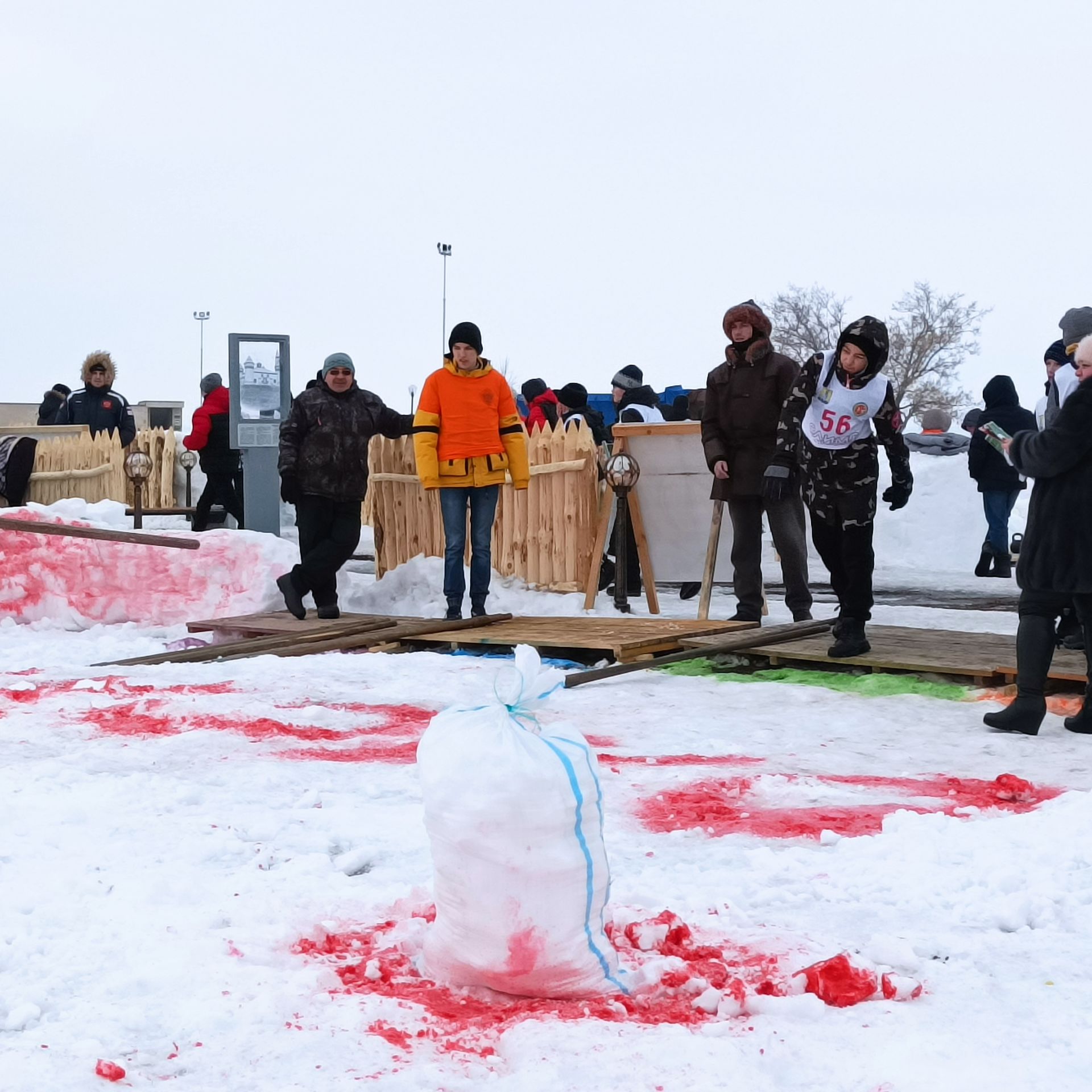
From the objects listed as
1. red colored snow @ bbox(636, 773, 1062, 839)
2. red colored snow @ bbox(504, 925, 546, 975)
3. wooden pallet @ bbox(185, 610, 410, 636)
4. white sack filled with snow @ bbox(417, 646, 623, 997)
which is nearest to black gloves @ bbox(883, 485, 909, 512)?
red colored snow @ bbox(636, 773, 1062, 839)

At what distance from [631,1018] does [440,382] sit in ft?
22.8

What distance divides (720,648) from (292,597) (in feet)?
11.0

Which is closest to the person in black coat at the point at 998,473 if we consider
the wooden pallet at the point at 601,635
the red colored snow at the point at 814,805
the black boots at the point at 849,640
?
the wooden pallet at the point at 601,635

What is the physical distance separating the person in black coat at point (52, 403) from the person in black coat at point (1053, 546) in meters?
16.7

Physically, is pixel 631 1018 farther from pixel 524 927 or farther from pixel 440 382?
pixel 440 382

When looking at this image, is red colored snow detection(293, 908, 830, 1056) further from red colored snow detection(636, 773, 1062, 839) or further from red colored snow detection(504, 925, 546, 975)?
red colored snow detection(636, 773, 1062, 839)

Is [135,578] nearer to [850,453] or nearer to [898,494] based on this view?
[850,453]

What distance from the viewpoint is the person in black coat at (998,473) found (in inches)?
550

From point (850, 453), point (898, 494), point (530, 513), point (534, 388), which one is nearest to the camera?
point (850, 453)

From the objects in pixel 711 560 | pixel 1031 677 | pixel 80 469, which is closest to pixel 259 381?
pixel 711 560

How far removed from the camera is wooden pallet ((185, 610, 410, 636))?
9031mm

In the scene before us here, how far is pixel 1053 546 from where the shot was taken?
554 centimetres

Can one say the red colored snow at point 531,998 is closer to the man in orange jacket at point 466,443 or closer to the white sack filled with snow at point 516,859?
the white sack filled with snow at point 516,859

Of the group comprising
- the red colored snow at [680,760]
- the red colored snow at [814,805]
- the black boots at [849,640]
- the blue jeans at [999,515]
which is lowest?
the red colored snow at [680,760]
